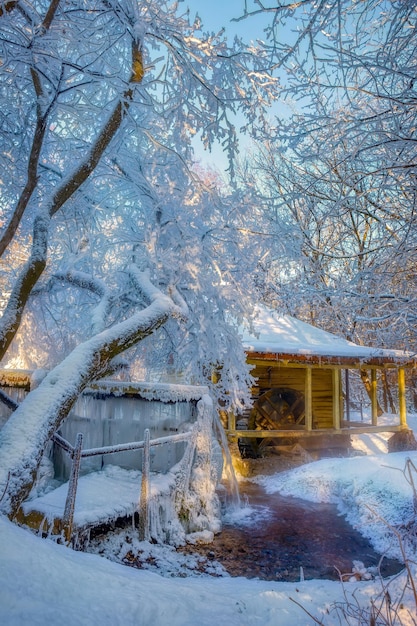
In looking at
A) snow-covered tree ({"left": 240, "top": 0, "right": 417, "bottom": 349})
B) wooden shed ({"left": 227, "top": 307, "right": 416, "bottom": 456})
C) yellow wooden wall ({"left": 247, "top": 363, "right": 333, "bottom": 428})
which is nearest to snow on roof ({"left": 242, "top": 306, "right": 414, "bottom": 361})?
wooden shed ({"left": 227, "top": 307, "right": 416, "bottom": 456})

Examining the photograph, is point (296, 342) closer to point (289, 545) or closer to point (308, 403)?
point (308, 403)

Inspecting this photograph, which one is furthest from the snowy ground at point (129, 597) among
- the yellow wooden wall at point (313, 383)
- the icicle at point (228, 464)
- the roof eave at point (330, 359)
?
the yellow wooden wall at point (313, 383)

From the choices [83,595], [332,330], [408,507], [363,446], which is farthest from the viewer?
[332,330]

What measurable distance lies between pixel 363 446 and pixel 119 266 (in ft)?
45.7

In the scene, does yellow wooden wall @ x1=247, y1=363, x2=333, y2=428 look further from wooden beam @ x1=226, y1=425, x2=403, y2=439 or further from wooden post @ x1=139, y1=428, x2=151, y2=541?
wooden post @ x1=139, y1=428, x2=151, y2=541

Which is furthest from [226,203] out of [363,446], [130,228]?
[363,446]

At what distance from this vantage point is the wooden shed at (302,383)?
44.5 feet

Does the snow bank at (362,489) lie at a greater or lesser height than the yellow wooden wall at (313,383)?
lesser

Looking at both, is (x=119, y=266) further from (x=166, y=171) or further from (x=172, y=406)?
(x=172, y=406)

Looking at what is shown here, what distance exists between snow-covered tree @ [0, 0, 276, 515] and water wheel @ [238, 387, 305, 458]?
215 inches

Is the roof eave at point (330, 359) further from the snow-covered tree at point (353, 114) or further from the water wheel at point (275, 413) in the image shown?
the water wheel at point (275, 413)

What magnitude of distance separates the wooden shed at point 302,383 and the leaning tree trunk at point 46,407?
702 cm

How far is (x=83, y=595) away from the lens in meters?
2.57

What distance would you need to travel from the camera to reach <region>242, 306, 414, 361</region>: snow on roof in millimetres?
13148
